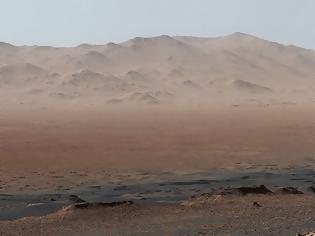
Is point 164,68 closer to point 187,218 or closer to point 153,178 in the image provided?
point 153,178

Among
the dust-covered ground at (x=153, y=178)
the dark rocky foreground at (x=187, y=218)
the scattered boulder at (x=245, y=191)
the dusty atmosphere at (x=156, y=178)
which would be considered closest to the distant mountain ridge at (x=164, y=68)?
the dusty atmosphere at (x=156, y=178)

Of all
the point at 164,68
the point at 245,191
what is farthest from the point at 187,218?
the point at 164,68

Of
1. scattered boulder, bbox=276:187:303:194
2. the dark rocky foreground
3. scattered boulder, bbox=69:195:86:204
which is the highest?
scattered boulder, bbox=69:195:86:204

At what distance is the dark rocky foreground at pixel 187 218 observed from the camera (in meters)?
14.6

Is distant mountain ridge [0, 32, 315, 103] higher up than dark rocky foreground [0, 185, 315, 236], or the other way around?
distant mountain ridge [0, 32, 315, 103]

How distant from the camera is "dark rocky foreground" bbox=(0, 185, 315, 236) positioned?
47.8ft

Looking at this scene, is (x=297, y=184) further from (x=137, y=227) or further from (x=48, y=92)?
(x=48, y=92)

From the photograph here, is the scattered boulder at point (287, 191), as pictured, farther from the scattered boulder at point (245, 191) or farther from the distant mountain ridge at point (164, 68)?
the distant mountain ridge at point (164, 68)

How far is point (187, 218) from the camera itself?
15844mm

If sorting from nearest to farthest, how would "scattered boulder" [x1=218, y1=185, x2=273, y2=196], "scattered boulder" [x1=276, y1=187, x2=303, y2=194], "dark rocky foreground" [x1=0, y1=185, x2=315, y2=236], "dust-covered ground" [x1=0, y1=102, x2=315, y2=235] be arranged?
1. "dark rocky foreground" [x1=0, y1=185, x2=315, y2=236]
2. "dust-covered ground" [x1=0, y1=102, x2=315, y2=235]
3. "scattered boulder" [x1=218, y1=185, x2=273, y2=196]
4. "scattered boulder" [x1=276, y1=187, x2=303, y2=194]

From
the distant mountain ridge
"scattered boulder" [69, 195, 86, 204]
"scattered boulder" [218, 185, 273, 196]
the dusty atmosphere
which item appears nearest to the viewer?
the dusty atmosphere

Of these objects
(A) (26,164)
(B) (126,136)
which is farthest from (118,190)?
(B) (126,136)

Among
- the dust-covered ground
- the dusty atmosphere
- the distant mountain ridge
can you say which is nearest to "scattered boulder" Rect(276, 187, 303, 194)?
the dusty atmosphere

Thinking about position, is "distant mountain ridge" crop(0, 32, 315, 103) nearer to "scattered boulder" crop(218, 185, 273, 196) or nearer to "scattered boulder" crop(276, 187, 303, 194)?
"scattered boulder" crop(276, 187, 303, 194)
